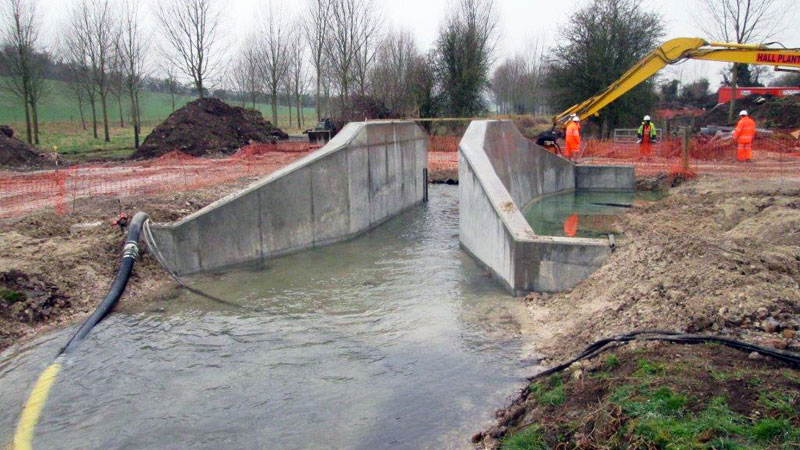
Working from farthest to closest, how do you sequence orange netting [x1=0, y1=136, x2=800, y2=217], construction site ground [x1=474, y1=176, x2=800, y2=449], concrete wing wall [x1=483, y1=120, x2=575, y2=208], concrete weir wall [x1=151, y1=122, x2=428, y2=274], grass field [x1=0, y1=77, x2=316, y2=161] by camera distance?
grass field [x1=0, y1=77, x2=316, y2=161]
concrete wing wall [x1=483, y1=120, x2=575, y2=208]
orange netting [x1=0, y1=136, x2=800, y2=217]
concrete weir wall [x1=151, y1=122, x2=428, y2=274]
construction site ground [x1=474, y1=176, x2=800, y2=449]

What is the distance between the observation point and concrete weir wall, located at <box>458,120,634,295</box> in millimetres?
9391

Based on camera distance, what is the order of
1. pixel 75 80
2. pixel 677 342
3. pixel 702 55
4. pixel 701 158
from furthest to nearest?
1. pixel 75 80
2. pixel 701 158
3. pixel 702 55
4. pixel 677 342

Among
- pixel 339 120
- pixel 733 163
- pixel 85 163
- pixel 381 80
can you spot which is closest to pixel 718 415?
pixel 733 163

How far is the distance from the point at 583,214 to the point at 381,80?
856 inches

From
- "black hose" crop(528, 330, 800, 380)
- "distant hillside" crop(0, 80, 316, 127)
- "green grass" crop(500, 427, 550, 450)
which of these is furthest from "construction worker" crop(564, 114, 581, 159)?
"distant hillside" crop(0, 80, 316, 127)

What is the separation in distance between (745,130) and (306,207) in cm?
1467

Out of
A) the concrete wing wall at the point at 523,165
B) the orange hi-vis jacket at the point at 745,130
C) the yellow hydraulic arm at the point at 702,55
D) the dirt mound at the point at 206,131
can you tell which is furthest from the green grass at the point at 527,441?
the dirt mound at the point at 206,131

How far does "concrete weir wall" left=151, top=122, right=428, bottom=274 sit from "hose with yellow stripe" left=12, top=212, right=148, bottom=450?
0.49 meters

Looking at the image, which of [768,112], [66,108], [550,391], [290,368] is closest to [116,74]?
[66,108]

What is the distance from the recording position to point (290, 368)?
299 inches

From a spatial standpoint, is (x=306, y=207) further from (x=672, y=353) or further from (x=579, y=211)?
(x=672, y=353)

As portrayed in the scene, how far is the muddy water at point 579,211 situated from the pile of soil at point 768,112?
1483cm

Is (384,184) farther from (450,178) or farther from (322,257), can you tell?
(450,178)

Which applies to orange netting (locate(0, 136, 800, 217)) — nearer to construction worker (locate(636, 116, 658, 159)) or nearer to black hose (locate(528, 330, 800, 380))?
construction worker (locate(636, 116, 658, 159))
